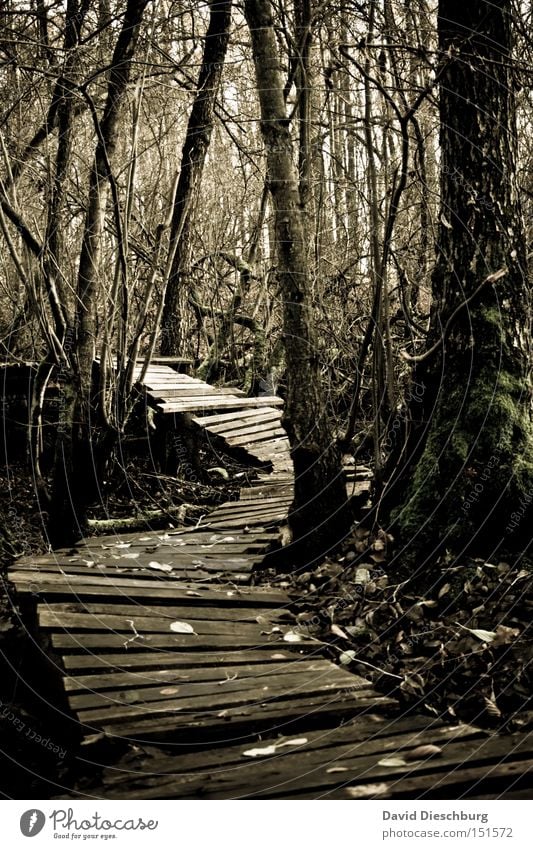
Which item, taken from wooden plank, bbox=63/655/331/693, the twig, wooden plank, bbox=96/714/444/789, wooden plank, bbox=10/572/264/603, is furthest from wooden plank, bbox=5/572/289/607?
the twig

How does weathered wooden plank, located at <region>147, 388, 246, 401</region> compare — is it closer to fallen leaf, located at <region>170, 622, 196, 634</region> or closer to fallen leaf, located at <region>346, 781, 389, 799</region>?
fallen leaf, located at <region>170, 622, 196, 634</region>

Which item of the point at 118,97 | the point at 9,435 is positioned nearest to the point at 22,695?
the point at 118,97

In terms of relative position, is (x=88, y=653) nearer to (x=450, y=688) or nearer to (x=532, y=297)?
(x=450, y=688)

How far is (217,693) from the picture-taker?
3400 mm

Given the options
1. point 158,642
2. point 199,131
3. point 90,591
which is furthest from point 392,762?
point 199,131

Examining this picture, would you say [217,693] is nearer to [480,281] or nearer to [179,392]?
[480,281]

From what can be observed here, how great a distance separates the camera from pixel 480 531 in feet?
13.9

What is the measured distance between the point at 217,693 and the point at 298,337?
2.42m

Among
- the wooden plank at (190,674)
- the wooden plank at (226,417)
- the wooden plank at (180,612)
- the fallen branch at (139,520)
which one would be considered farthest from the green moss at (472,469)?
the wooden plank at (226,417)

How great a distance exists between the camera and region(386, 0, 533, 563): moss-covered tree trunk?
4.34 metres

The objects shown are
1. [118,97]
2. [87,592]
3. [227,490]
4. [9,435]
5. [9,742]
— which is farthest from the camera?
[9,435]

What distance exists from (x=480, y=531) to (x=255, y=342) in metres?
6.70

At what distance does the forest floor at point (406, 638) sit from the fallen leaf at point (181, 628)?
606mm

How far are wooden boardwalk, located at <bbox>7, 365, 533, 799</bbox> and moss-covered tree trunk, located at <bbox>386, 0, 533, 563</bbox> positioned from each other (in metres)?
1.09
